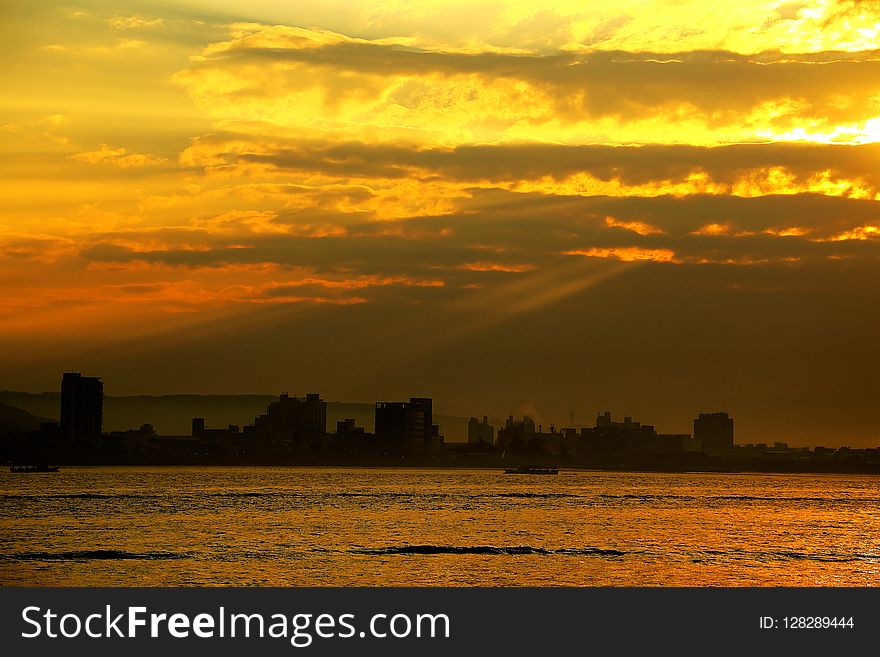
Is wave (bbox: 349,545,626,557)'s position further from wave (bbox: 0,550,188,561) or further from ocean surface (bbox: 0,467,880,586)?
wave (bbox: 0,550,188,561)

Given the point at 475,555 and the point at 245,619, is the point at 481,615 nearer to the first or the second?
the point at 245,619

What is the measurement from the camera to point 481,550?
357 feet

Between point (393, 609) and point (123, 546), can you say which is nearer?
point (393, 609)

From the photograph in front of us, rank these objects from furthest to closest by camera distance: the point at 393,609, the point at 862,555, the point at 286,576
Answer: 1. the point at 862,555
2. the point at 286,576
3. the point at 393,609

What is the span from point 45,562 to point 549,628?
6211cm

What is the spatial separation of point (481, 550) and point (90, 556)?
35.3 m

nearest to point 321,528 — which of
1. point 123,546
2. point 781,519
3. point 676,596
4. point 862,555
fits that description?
point 123,546

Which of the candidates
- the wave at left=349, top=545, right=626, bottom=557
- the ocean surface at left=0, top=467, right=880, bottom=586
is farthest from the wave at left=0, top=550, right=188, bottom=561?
the wave at left=349, top=545, right=626, bottom=557

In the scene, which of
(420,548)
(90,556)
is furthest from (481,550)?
(90,556)

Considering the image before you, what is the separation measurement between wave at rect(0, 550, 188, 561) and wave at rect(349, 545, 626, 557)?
17.6m

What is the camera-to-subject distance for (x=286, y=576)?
8750 centimetres

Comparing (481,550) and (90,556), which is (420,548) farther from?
(90,556)

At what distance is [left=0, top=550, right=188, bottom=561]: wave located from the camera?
9788cm

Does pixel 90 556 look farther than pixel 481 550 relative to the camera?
No
